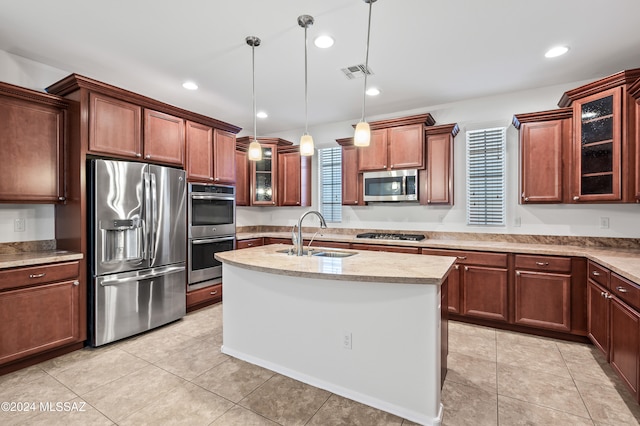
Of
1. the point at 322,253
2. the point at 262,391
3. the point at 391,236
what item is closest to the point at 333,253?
the point at 322,253

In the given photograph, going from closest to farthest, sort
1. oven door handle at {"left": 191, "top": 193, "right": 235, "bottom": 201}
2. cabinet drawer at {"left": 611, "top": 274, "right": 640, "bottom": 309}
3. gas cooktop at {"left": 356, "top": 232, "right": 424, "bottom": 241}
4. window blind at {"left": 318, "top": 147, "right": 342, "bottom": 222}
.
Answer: cabinet drawer at {"left": 611, "top": 274, "right": 640, "bottom": 309}
oven door handle at {"left": 191, "top": 193, "right": 235, "bottom": 201}
gas cooktop at {"left": 356, "top": 232, "right": 424, "bottom": 241}
window blind at {"left": 318, "top": 147, "right": 342, "bottom": 222}

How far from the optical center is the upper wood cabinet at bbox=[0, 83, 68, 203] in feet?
8.63

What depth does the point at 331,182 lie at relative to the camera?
16.8 feet

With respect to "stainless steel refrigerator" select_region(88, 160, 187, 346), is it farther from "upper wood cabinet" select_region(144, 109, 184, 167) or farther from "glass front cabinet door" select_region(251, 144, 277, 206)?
"glass front cabinet door" select_region(251, 144, 277, 206)

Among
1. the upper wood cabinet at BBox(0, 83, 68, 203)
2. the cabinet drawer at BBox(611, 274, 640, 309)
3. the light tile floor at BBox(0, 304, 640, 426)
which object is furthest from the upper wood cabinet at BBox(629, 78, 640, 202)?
the upper wood cabinet at BBox(0, 83, 68, 203)

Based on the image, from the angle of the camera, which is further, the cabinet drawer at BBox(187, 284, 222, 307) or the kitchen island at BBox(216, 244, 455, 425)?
the cabinet drawer at BBox(187, 284, 222, 307)

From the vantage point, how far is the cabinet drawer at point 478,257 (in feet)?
10.8

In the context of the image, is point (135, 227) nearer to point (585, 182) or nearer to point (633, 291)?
point (633, 291)

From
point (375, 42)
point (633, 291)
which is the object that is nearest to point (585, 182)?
point (633, 291)

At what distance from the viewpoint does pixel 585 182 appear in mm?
3035

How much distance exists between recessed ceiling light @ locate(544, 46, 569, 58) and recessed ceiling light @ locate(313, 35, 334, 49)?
1953 mm

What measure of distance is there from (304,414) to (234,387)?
61 cm

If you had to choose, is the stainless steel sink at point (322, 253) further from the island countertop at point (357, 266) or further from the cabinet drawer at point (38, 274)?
the cabinet drawer at point (38, 274)

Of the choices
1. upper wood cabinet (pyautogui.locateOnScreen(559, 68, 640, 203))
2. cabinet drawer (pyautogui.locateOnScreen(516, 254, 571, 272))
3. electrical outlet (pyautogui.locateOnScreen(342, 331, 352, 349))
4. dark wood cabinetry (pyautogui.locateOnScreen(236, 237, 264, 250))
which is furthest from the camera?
dark wood cabinetry (pyautogui.locateOnScreen(236, 237, 264, 250))
